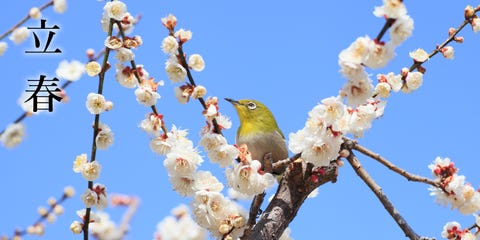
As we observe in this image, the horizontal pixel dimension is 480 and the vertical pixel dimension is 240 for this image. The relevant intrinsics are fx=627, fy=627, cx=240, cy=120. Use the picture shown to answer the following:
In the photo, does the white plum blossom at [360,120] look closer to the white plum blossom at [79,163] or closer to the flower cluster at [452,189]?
the flower cluster at [452,189]

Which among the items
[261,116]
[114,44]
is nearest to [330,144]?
[114,44]

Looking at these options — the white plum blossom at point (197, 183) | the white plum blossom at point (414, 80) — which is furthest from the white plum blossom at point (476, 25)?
the white plum blossom at point (197, 183)

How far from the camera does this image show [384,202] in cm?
348

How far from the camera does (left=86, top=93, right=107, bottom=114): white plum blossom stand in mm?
3205

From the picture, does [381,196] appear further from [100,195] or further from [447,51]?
[100,195]

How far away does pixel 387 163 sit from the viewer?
3.37 meters

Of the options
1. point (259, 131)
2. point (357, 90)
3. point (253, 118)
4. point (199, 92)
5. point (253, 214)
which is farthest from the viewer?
point (253, 118)

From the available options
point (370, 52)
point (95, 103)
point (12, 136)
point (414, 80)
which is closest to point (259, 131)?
point (414, 80)

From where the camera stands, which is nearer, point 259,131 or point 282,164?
point 282,164

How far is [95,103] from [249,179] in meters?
0.89

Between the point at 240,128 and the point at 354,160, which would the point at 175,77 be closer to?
the point at 354,160

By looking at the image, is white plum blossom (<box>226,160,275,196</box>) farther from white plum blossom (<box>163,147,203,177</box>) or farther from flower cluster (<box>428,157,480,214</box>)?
flower cluster (<box>428,157,480,214</box>)

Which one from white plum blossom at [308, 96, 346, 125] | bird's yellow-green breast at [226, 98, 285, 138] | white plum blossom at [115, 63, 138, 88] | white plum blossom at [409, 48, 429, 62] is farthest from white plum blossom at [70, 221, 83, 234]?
white plum blossom at [409, 48, 429, 62]

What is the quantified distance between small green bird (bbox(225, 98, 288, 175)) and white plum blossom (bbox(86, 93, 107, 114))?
55.7 inches
